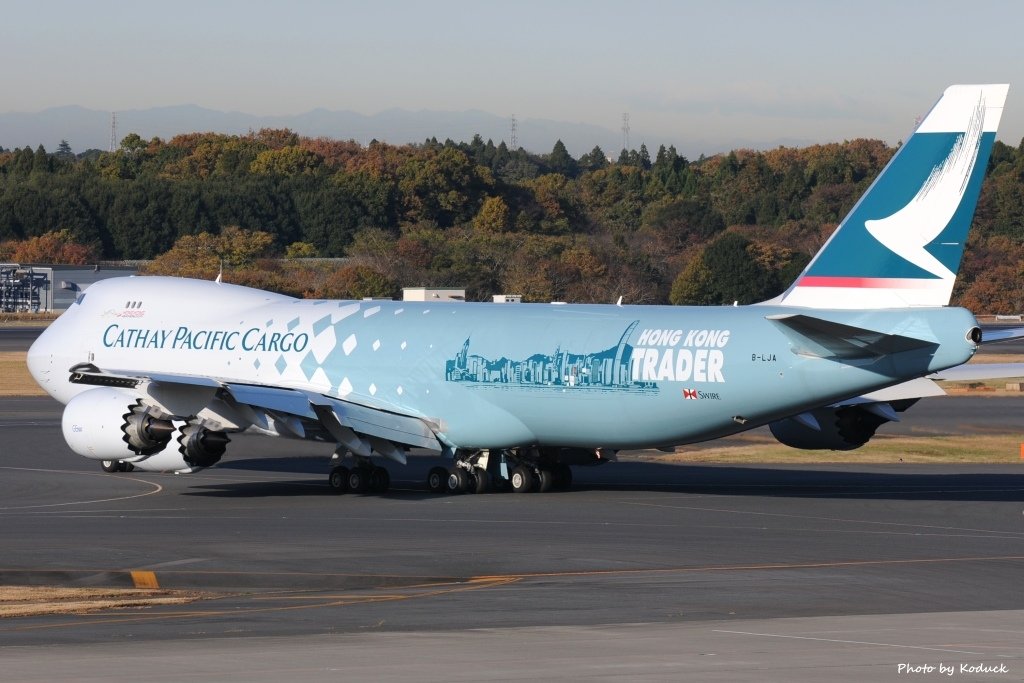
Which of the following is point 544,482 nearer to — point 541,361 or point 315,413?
point 541,361

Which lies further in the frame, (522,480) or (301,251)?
(301,251)

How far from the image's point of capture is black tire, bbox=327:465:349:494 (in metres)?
36.6

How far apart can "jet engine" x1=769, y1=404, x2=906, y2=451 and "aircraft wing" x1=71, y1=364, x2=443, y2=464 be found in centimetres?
825

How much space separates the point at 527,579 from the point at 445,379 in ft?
44.0

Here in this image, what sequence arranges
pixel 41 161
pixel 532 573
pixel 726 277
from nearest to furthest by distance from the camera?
1. pixel 532 573
2. pixel 726 277
3. pixel 41 161

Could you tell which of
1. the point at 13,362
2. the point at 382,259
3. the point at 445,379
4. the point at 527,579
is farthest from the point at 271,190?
the point at 527,579

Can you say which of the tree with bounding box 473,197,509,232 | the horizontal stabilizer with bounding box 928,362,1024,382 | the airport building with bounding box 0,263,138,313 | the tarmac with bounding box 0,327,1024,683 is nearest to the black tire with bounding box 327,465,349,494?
the tarmac with bounding box 0,327,1024,683

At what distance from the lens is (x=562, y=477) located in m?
36.8

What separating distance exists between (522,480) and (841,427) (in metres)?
7.27

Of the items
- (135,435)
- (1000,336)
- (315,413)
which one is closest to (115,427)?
(135,435)

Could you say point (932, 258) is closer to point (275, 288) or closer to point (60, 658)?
point (60, 658)

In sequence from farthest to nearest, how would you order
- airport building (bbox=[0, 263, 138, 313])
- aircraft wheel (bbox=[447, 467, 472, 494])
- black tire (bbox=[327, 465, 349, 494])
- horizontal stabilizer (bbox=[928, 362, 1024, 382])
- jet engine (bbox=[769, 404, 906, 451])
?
1. airport building (bbox=[0, 263, 138, 313])
2. black tire (bbox=[327, 465, 349, 494])
3. aircraft wheel (bbox=[447, 467, 472, 494])
4. horizontal stabilizer (bbox=[928, 362, 1024, 382])
5. jet engine (bbox=[769, 404, 906, 451])

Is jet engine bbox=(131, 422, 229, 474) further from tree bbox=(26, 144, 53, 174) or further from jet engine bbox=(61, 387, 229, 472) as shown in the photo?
tree bbox=(26, 144, 53, 174)

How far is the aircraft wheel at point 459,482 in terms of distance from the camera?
35.6 m
